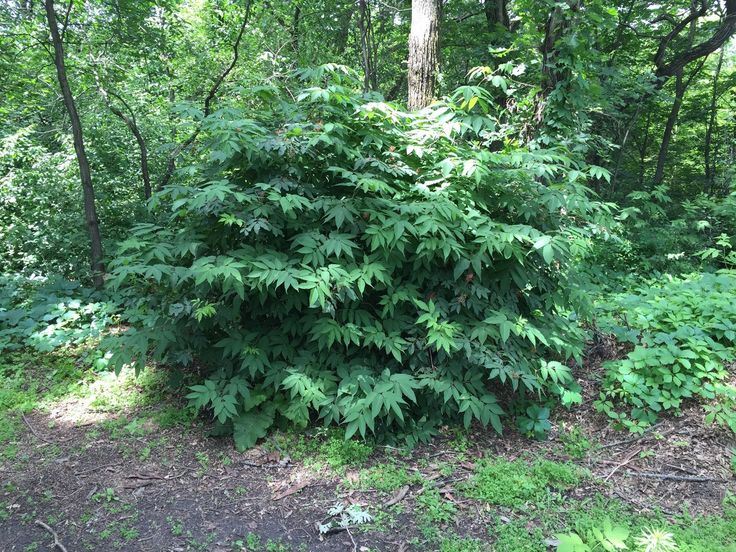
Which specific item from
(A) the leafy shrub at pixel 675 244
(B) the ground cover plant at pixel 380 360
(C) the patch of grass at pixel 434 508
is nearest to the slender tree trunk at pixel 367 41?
(B) the ground cover plant at pixel 380 360

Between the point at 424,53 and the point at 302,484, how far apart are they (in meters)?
4.38

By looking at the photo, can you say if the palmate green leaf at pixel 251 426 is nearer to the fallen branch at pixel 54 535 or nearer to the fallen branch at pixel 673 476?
the fallen branch at pixel 54 535

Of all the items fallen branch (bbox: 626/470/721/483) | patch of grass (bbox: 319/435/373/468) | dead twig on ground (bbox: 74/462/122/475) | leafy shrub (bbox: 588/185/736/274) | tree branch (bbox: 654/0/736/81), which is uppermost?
tree branch (bbox: 654/0/736/81)

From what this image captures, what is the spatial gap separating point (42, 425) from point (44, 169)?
4809mm

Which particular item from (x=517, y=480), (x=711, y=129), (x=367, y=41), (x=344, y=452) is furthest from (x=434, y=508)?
(x=711, y=129)

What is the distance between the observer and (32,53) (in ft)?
22.1

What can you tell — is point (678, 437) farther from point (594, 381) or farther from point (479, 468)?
point (479, 468)

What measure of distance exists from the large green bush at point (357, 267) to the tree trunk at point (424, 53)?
1217mm

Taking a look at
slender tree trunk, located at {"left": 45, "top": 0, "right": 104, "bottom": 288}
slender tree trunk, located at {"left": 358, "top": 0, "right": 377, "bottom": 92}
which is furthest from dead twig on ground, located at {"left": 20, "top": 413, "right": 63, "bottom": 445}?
slender tree trunk, located at {"left": 358, "top": 0, "right": 377, "bottom": 92}

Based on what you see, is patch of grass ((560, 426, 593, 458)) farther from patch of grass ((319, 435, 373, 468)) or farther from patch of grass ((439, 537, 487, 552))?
patch of grass ((319, 435, 373, 468))

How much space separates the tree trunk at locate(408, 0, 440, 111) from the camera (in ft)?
16.0

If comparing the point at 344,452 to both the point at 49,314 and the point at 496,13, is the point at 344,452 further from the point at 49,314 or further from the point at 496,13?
the point at 496,13

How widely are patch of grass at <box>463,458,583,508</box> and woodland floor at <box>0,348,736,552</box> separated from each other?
56 mm

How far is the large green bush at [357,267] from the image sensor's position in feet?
10.5
